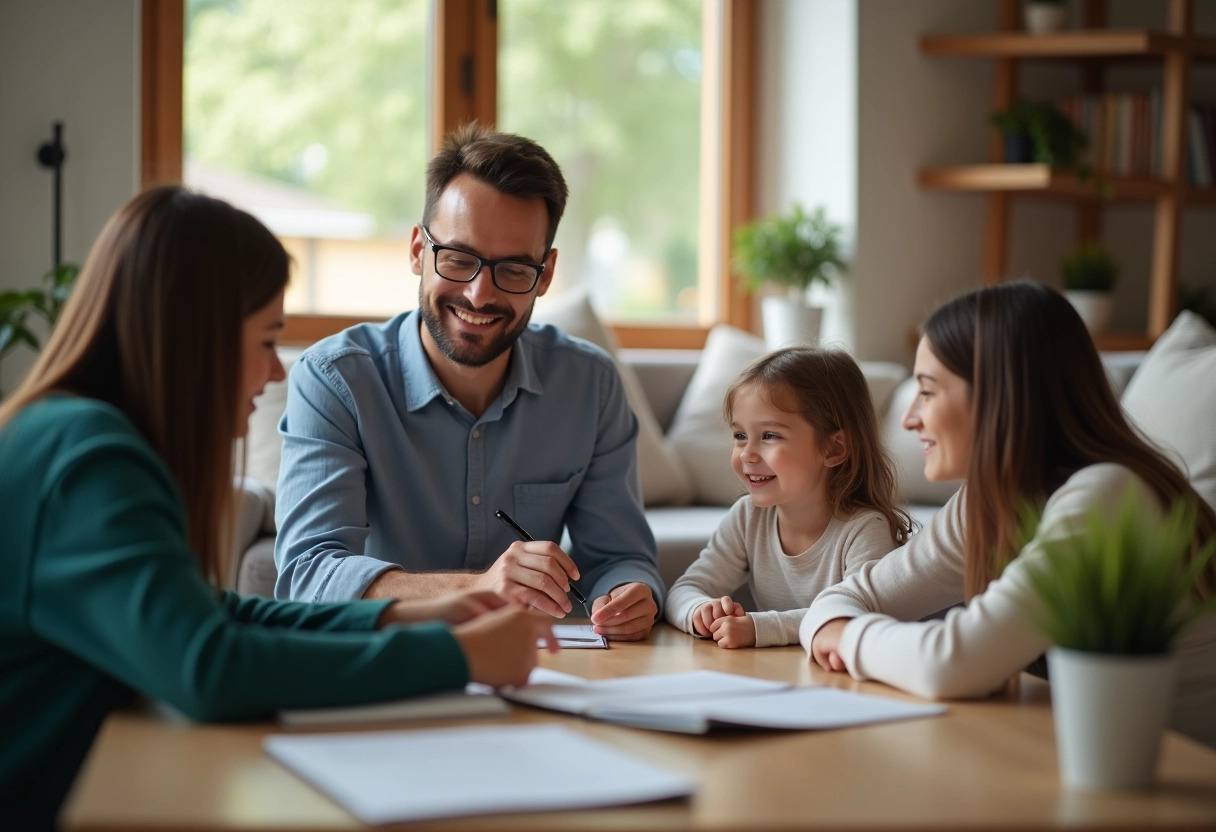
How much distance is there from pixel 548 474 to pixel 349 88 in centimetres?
221

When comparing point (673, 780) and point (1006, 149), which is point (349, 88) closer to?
point (1006, 149)

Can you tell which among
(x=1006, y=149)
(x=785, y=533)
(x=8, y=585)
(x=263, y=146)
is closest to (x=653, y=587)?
(x=785, y=533)

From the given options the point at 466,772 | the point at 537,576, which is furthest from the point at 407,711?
the point at 537,576

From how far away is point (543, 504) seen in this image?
6.75ft

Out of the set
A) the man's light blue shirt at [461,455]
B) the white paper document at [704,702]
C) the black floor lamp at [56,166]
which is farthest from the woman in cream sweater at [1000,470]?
the black floor lamp at [56,166]

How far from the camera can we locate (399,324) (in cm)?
212

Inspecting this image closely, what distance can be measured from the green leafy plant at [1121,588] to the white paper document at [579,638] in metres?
0.64

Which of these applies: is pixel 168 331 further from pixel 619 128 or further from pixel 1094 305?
pixel 1094 305

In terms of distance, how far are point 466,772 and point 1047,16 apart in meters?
3.88

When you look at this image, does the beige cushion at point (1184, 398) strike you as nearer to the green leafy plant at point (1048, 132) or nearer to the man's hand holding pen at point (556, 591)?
the green leafy plant at point (1048, 132)

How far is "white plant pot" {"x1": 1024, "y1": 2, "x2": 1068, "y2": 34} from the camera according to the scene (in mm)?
4094

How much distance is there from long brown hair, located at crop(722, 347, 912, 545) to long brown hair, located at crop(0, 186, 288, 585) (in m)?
0.93

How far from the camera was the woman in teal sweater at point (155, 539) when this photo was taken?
38.0 inches

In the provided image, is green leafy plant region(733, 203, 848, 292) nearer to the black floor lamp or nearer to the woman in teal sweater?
the black floor lamp
